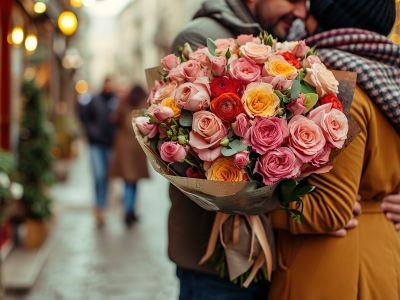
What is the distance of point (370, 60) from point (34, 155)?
576 centimetres

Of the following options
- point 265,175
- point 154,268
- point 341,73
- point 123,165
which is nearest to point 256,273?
point 265,175

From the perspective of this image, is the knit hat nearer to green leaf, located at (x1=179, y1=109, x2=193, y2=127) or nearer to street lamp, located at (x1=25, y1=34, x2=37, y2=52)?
green leaf, located at (x1=179, y1=109, x2=193, y2=127)

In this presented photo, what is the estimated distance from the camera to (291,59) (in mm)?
2400

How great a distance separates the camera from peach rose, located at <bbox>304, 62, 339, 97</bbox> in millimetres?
2295

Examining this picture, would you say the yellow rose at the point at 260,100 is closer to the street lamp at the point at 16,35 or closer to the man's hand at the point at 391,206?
the man's hand at the point at 391,206

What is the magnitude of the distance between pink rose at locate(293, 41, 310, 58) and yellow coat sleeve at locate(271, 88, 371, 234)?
0.27 m

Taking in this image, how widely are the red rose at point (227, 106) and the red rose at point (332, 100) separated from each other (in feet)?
1.03

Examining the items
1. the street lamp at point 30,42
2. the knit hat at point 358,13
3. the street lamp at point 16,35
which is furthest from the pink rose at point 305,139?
the street lamp at point 30,42

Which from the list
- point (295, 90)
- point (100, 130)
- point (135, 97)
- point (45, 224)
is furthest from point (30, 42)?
point (295, 90)

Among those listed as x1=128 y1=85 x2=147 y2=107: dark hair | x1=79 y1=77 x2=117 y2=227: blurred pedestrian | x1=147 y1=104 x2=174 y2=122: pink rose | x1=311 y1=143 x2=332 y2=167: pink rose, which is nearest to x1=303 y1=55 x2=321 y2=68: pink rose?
x1=311 y1=143 x2=332 y2=167: pink rose

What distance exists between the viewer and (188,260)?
9.16 ft

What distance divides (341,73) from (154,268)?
5036 mm

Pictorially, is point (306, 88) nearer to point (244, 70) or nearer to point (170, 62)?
point (244, 70)

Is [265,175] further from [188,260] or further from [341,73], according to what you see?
[188,260]
